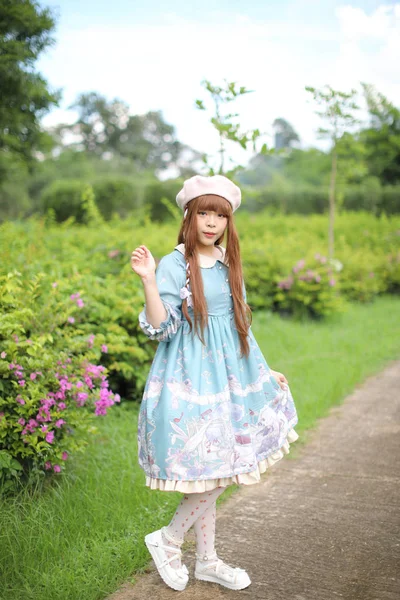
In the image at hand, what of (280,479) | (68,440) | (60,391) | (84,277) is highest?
(84,277)

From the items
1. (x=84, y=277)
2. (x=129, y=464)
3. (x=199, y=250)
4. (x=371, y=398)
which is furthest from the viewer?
(x=371, y=398)

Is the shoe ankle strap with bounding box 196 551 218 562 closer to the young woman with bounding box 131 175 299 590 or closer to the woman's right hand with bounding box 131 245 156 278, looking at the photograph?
the young woman with bounding box 131 175 299 590

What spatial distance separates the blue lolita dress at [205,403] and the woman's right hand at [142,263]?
11 cm

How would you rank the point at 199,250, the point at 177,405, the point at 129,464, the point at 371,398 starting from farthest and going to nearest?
the point at 371,398 < the point at 129,464 < the point at 199,250 < the point at 177,405

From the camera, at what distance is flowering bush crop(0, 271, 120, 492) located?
2.71m

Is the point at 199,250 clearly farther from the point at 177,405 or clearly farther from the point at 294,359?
the point at 294,359

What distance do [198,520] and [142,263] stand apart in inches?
39.3

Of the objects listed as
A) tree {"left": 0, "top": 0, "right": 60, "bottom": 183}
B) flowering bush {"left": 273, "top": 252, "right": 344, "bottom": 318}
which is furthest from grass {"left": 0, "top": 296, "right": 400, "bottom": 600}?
flowering bush {"left": 273, "top": 252, "right": 344, "bottom": 318}

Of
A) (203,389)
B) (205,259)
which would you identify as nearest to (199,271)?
(205,259)

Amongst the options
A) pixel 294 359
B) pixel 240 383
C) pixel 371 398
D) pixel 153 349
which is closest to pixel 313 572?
pixel 240 383

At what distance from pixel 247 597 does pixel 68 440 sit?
3.56 feet

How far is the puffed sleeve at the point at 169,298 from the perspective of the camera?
7.13 ft

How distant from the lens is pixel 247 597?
2.25m

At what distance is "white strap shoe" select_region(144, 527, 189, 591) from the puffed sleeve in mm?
765
